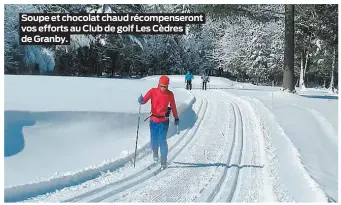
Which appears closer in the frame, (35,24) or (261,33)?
(35,24)

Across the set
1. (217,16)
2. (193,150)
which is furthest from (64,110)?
(217,16)

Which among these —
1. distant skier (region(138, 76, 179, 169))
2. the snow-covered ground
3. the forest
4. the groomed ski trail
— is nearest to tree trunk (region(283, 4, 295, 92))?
the forest

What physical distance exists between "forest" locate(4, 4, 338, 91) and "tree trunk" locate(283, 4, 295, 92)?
0.04m

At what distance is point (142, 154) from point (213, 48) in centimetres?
3629

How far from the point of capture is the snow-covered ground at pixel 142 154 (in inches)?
260

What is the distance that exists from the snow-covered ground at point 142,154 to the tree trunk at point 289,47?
20.9 feet

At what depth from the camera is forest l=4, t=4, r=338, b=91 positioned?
10859mm

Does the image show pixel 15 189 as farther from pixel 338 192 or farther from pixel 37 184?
pixel 338 192

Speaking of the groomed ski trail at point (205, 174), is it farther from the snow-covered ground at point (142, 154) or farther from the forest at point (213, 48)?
the forest at point (213, 48)

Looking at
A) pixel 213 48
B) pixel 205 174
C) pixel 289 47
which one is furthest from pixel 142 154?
pixel 213 48

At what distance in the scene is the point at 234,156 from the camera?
940 centimetres

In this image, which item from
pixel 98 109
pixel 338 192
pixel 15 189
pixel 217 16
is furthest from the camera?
pixel 217 16

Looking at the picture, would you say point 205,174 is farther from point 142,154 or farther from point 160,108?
point 142,154

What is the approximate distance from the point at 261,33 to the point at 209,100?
85.1 ft
